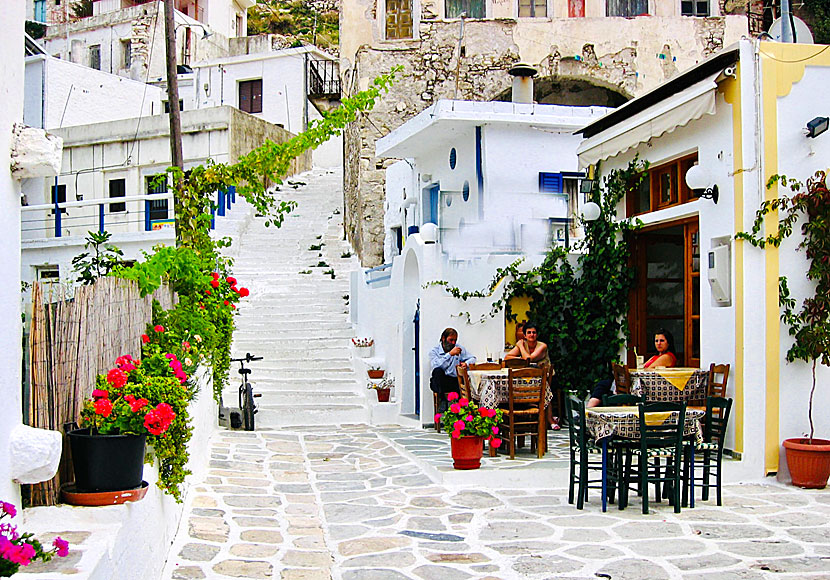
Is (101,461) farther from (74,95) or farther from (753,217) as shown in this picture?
(74,95)

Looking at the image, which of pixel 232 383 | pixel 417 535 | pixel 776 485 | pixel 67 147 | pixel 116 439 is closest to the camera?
pixel 116 439

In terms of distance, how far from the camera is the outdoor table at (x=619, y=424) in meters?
7.30

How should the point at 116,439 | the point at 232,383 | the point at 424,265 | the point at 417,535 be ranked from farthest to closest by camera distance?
the point at 232,383 → the point at 424,265 → the point at 417,535 → the point at 116,439

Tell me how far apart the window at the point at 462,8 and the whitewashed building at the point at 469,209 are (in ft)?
18.6

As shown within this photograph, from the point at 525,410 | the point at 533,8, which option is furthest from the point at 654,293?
the point at 533,8

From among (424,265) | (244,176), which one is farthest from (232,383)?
(244,176)

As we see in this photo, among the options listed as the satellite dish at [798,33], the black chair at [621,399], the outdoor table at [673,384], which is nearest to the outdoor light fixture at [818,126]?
the satellite dish at [798,33]

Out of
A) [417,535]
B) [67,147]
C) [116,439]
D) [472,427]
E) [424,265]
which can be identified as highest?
[67,147]

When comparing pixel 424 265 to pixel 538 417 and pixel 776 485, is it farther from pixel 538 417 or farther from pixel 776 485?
pixel 776 485

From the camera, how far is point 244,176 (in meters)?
9.91

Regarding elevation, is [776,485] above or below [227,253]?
below

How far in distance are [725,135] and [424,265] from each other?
4827 millimetres

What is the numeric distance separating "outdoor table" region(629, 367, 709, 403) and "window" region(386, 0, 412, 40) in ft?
48.0

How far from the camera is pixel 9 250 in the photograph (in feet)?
13.1
